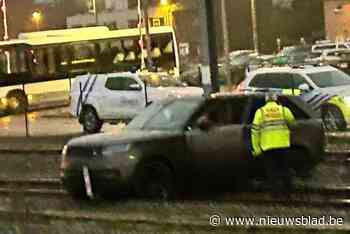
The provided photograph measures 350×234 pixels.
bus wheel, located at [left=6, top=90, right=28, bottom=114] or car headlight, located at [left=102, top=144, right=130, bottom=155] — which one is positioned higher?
car headlight, located at [left=102, top=144, right=130, bottom=155]

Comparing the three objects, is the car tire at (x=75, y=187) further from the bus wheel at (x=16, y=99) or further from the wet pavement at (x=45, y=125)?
the bus wheel at (x=16, y=99)

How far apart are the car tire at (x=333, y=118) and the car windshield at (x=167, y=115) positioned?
7970 millimetres

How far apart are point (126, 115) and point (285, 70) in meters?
5.55

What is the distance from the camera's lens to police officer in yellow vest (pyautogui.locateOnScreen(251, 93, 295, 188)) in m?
12.0

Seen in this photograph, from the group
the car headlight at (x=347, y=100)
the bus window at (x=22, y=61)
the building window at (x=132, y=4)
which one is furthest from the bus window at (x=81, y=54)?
the building window at (x=132, y=4)

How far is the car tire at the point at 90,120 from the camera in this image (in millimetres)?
26125

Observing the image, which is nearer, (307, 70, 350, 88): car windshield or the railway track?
the railway track

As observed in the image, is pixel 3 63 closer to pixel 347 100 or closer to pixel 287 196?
pixel 347 100

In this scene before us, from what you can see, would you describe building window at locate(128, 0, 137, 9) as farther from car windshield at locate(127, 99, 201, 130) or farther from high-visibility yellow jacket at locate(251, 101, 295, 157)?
high-visibility yellow jacket at locate(251, 101, 295, 157)

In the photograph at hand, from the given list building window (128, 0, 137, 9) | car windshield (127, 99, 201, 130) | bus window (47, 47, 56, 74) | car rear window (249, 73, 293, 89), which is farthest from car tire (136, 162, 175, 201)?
building window (128, 0, 137, 9)

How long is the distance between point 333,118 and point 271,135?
935 cm

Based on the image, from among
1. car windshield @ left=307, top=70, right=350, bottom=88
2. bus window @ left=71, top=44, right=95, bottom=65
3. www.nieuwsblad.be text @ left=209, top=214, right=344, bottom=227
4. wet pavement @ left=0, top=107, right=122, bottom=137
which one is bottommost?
wet pavement @ left=0, top=107, right=122, bottom=137

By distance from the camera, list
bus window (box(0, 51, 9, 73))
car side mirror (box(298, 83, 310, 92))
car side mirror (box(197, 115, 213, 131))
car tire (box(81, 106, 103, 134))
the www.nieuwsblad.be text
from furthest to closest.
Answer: bus window (box(0, 51, 9, 73))
car tire (box(81, 106, 103, 134))
car side mirror (box(298, 83, 310, 92))
car side mirror (box(197, 115, 213, 131))
the www.nieuwsblad.be text

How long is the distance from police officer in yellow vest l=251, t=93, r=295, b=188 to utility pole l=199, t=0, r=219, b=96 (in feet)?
31.4
